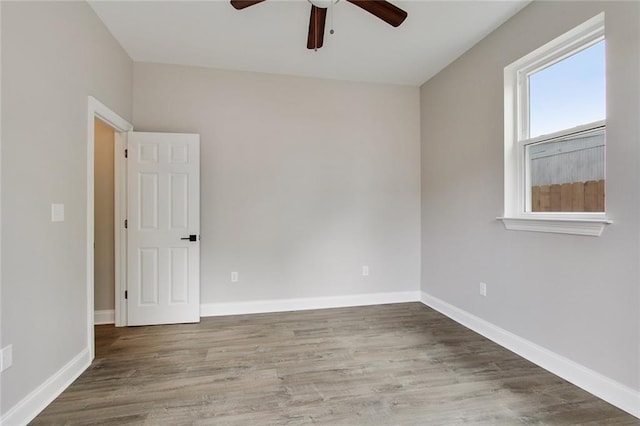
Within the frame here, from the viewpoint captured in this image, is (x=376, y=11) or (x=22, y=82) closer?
(x=22, y=82)

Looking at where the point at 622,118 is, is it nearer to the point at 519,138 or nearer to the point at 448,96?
the point at 519,138

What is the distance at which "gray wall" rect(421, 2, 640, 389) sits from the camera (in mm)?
1749

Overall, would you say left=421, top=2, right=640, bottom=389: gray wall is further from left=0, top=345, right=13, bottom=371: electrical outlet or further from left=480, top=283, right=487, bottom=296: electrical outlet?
left=0, top=345, right=13, bottom=371: electrical outlet

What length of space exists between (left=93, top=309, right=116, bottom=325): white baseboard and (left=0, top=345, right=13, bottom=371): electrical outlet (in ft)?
5.57

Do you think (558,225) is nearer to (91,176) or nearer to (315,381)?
(315,381)

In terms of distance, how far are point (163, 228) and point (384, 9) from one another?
9.22 ft

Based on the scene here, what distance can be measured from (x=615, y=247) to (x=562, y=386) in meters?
1.00

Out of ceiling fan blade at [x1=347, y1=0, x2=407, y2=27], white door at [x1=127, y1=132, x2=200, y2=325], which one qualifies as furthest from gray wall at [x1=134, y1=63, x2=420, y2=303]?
ceiling fan blade at [x1=347, y1=0, x2=407, y2=27]

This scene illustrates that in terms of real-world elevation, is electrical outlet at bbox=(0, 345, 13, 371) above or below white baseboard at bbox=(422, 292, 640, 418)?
above

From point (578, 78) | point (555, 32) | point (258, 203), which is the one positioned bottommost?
point (258, 203)

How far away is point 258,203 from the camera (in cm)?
348

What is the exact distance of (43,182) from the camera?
1.81m

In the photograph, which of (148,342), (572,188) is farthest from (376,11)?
(148,342)

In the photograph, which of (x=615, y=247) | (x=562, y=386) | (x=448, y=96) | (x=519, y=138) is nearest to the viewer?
(x=615, y=247)
